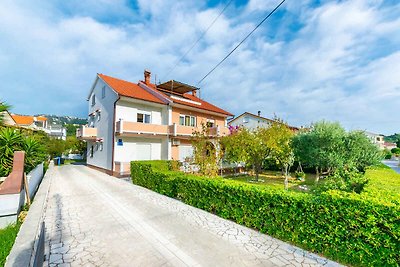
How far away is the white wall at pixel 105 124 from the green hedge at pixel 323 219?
44.1 ft

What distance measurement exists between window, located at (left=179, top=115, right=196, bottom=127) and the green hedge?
1503 cm

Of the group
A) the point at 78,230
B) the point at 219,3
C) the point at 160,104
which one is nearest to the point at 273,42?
the point at 219,3

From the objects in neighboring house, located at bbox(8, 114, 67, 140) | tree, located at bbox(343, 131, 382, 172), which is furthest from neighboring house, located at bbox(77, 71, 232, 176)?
neighboring house, located at bbox(8, 114, 67, 140)

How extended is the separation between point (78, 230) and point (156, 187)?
4.82m

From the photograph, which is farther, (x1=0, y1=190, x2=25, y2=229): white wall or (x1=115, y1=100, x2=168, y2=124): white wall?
(x1=115, y1=100, x2=168, y2=124): white wall

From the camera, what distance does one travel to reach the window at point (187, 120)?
848 inches

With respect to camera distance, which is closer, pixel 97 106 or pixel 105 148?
pixel 105 148

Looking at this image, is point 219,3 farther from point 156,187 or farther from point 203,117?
point 203,117

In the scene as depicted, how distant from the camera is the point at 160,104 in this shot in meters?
19.3

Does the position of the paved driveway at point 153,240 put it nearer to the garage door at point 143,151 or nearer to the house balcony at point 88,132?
the garage door at point 143,151

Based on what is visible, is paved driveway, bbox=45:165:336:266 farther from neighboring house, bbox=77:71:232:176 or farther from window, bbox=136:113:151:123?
window, bbox=136:113:151:123

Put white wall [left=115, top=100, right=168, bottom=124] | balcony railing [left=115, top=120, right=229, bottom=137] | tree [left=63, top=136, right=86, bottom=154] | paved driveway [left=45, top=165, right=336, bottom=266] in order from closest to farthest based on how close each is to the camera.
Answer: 1. paved driveway [left=45, top=165, right=336, bottom=266]
2. balcony railing [left=115, top=120, right=229, bottom=137]
3. white wall [left=115, top=100, right=168, bottom=124]
4. tree [left=63, top=136, right=86, bottom=154]

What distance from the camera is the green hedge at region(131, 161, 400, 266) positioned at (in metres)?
3.71

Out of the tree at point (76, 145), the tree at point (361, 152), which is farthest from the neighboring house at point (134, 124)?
the tree at point (76, 145)
